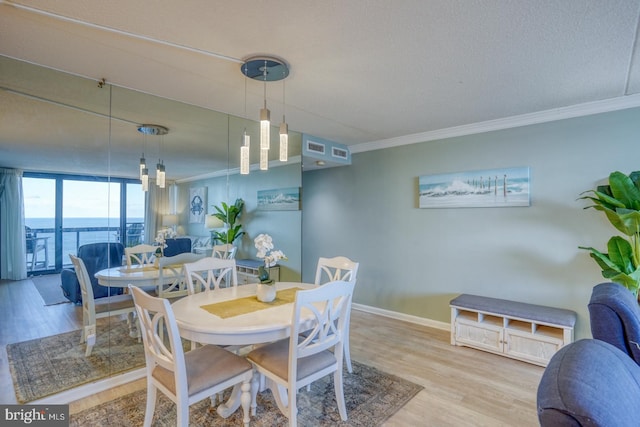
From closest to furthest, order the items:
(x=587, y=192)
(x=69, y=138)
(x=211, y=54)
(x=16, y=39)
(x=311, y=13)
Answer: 1. (x=311, y=13)
2. (x=16, y=39)
3. (x=211, y=54)
4. (x=69, y=138)
5. (x=587, y=192)

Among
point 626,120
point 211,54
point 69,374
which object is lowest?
point 69,374

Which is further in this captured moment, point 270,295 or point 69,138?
point 69,138

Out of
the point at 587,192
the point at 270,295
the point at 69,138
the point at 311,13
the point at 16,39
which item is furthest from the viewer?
the point at 587,192

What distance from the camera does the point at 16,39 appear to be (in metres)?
1.96

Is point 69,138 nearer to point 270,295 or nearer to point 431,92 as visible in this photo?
point 270,295

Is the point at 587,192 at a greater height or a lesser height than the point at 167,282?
greater

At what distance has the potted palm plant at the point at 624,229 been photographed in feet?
8.18

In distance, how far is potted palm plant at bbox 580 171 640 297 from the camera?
2494 millimetres

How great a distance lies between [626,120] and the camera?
288cm

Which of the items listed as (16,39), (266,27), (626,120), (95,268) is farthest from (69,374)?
(626,120)

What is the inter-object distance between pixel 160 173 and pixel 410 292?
11.2 feet

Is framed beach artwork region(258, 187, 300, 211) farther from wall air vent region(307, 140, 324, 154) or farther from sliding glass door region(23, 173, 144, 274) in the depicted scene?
sliding glass door region(23, 173, 144, 274)

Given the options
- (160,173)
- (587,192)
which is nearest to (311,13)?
(160,173)

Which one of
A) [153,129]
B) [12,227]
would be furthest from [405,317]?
[12,227]
